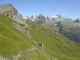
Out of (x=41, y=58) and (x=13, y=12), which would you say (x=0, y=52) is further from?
(x=13, y=12)

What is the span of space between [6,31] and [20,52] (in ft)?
62.7

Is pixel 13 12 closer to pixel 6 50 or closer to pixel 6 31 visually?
pixel 6 31

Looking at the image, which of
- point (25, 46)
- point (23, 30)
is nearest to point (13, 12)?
point (23, 30)

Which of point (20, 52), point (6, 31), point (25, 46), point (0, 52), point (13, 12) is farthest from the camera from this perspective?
point (13, 12)

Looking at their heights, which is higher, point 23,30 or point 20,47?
point 23,30

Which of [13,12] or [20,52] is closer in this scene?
[20,52]

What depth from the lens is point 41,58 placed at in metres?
67.5

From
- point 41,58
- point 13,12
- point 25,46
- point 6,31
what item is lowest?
point 41,58

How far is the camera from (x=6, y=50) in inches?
2411

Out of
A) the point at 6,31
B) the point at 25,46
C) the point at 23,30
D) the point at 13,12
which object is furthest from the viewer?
the point at 13,12

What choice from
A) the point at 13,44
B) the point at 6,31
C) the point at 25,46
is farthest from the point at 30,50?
the point at 6,31

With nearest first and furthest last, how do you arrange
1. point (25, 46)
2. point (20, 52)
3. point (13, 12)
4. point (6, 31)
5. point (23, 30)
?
point (20, 52)
point (25, 46)
point (6, 31)
point (23, 30)
point (13, 12)

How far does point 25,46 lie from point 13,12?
104494mm

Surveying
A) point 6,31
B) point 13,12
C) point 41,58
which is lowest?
point 41,58
